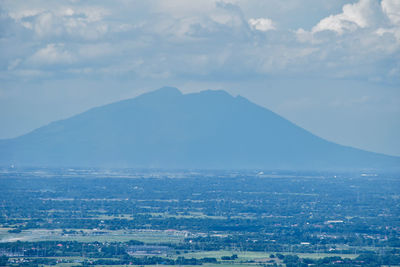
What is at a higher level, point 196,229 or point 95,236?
point 196,229

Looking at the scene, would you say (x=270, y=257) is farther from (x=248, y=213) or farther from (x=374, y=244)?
(x=248, y=213)

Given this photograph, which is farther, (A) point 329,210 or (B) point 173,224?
(A) point 329,210

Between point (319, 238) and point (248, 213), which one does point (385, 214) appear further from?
point (319, 238)

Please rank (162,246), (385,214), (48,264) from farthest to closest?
(385,214) → (162,246) → (48,264)

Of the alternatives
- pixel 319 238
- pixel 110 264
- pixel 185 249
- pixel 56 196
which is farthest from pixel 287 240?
pixel 56 196

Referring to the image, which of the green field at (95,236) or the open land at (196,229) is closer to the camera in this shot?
the open land at (196,229)

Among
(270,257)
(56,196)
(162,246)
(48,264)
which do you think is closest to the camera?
(48,264)

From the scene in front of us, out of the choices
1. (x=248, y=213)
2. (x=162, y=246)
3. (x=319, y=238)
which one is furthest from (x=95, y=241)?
(x=248, y=213)

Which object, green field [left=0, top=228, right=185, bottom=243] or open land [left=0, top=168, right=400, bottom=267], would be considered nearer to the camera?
open land [left=0, top=168, right=400, bottom=267]

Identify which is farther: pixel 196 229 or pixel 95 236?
pixel 196 229
